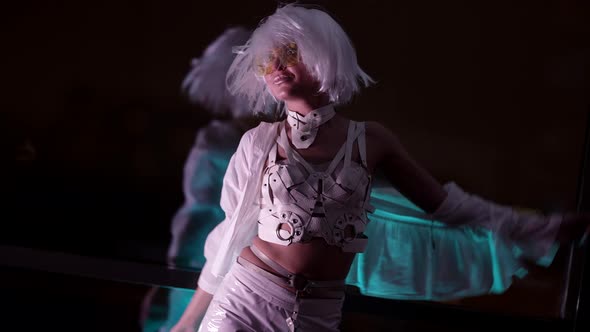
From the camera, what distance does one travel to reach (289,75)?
5.63 feet

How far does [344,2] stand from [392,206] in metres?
0.81

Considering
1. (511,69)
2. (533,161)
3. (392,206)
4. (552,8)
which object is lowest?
(392,206)

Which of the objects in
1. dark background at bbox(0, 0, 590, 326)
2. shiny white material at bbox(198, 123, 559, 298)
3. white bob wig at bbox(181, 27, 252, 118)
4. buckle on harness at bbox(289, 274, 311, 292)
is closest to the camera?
buckle on harness at bbox(289, 274, 311, 292)

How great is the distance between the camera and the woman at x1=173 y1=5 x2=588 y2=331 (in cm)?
167

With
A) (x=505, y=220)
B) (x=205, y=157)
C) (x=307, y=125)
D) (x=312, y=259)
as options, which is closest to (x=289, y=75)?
(x=307, y=125)

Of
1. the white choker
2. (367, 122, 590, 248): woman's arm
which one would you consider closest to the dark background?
(367, 122, 590, 248): woman's arm

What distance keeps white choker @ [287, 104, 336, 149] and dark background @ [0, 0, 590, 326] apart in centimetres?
52

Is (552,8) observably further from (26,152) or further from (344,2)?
(26,152)

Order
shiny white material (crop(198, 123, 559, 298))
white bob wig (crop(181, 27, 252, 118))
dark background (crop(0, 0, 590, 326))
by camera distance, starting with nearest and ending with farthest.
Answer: shiny white material (crop(198, 123, 559, 298))
dark background (crop(0, 0, 590, 326))
white bob wig (crop(181, 27, 252, 118))

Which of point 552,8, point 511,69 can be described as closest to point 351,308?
point 511,69

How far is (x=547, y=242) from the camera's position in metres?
1.82

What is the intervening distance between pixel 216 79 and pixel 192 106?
0.54ft

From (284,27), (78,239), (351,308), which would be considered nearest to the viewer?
(284,27)

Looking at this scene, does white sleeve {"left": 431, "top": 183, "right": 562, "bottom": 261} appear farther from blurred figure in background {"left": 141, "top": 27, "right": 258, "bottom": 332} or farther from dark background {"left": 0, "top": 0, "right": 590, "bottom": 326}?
blurred figure in background {"left": 141, "top": 27, "right": 258, "bottom": 332}
